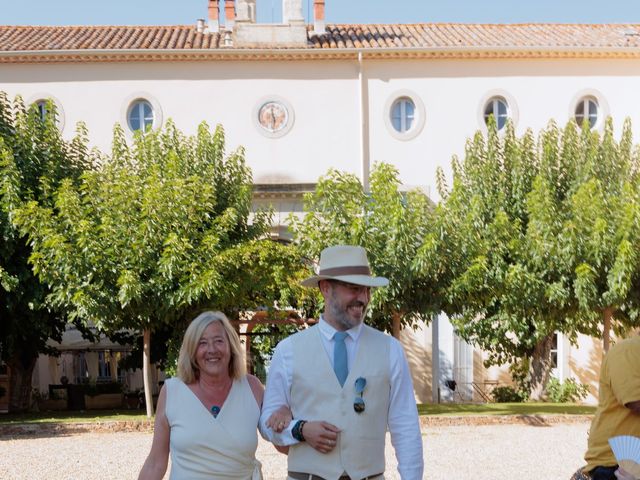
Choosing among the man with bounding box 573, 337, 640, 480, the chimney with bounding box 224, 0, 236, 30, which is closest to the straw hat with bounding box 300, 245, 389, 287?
the man with bounding box 573, 337, 640, 480

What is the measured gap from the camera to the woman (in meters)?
5.08

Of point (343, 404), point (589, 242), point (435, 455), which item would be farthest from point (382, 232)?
point (343, 404)

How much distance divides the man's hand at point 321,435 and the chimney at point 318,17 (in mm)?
27211

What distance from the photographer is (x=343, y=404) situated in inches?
196

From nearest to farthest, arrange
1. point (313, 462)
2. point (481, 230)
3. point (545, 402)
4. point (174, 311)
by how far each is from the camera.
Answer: point (313, 462), point (174, 311), point (481, 230), point (545, 402)

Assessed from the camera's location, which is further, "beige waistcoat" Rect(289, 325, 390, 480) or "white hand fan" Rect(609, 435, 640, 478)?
"beige waistcoat" Rect(289, 325, 390, 480)

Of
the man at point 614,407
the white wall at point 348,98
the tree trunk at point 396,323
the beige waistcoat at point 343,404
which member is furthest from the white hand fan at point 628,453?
the white wall at point 348,98

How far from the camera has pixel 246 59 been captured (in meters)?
30.5

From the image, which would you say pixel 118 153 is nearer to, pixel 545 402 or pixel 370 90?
pixel 370 90

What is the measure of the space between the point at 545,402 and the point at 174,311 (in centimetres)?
1295

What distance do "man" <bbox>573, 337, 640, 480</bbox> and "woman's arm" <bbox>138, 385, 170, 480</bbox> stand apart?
1.99 meters

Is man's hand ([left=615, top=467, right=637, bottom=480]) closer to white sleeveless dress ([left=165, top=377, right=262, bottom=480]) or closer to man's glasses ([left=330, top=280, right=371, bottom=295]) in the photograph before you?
man's glasses ([left=330, top=280, right=371, bottom=295])

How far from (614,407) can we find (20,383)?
24.2 m

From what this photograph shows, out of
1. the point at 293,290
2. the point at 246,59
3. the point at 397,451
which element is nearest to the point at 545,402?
the point at 293,290
